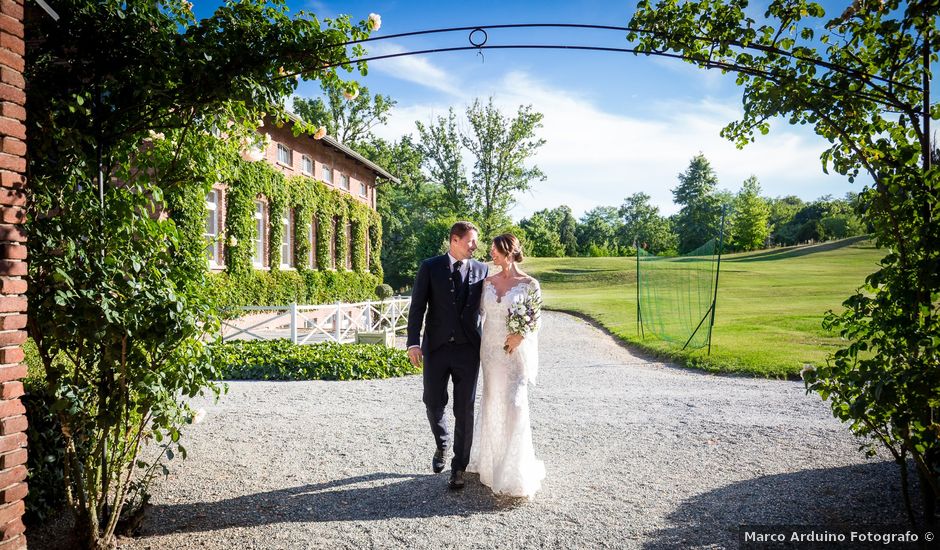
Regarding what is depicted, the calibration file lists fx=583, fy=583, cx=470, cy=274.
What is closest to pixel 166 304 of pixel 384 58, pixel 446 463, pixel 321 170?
pixel 384 58

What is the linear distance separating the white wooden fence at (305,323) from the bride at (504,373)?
8.52 meters

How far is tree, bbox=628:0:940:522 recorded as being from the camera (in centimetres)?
316

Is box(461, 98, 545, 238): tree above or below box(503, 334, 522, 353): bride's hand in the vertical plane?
above

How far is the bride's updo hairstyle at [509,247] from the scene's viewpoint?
15.5 feet

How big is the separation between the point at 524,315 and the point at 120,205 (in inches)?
112

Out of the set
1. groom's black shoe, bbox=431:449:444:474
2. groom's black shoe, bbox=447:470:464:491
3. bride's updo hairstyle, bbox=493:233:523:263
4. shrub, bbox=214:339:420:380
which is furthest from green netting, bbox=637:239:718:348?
groom's black shoe, bbox=447:470:464:491

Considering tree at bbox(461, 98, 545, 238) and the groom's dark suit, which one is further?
tree at bbox(461, 98, 545, 238)

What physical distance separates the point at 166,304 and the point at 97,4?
5.97 feet

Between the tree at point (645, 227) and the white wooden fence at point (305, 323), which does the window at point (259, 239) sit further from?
the tree at point (645, 227)

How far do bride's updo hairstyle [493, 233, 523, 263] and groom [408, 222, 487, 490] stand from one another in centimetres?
22

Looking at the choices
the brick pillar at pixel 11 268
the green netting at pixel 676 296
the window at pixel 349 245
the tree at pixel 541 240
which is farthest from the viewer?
the tree at pixel 541 240

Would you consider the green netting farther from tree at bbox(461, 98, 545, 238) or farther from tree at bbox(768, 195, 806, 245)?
tree at bbox(768, 195, 806, 245)

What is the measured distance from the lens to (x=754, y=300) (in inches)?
1230

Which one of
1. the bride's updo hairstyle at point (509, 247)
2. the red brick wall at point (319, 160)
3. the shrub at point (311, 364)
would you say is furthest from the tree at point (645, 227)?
the bride's updo hairstyle at point (509, 247)
